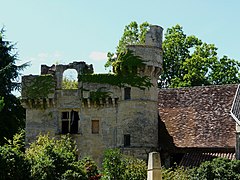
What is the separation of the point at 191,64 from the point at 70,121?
1516 cm

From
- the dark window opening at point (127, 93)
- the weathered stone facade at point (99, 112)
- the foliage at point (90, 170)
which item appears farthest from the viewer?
the dark window opening at point (127, 93)

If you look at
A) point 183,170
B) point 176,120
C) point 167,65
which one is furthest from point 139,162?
point 167,65

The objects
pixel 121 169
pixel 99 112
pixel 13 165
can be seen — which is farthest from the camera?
pixel 99 112

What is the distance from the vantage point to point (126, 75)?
34.2 meters

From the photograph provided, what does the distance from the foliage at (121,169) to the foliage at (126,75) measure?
19.3 feet

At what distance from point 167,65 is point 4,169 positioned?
1059 inches

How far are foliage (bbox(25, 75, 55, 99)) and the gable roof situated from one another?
7674mm

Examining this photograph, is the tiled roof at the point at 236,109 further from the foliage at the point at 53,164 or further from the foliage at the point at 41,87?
the foliage at the point at 41,87

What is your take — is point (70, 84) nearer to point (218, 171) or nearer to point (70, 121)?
point (70, 121)

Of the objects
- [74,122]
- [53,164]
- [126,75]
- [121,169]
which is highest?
[126,75]

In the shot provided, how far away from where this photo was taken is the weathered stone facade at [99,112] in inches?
1319

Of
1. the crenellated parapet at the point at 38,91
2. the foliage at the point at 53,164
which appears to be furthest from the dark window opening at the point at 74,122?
the foliage at the point at 53,164

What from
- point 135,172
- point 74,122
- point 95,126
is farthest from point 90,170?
point 74,122

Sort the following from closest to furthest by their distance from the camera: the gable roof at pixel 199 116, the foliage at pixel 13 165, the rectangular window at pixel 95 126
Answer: the foliage at pixel 13 165, the gable roof at pixel 199 116, the rectangular window at pixel 95 126
